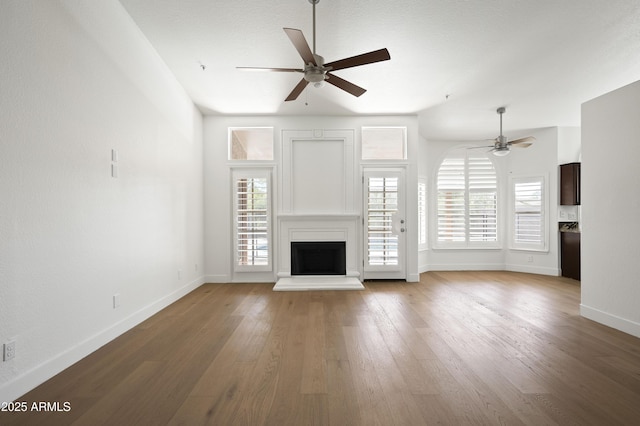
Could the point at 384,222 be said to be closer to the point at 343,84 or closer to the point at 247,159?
the point at 247,159

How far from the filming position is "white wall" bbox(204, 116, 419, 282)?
5.23m

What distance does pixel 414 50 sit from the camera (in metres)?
3.48

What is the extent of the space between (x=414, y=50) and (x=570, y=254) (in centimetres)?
499

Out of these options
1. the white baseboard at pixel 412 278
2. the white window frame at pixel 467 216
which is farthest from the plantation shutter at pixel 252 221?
the white window frame at pixel 467 216

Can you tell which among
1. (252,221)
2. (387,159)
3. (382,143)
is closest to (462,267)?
(387,159)

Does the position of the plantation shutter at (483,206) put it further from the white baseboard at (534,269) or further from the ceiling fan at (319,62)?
the ceiling fan at (319,62)

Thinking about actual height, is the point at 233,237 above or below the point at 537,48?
below

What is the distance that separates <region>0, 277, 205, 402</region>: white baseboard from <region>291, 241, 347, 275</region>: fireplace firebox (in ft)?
7.32

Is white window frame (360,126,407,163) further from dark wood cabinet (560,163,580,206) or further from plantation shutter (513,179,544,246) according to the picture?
dark wood cabinet (560,163,580,206)

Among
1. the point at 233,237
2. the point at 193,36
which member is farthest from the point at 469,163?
the point at 193,36

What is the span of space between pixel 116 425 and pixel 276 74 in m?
3.85

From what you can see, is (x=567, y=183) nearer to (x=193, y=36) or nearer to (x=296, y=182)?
(x=296, y=182)

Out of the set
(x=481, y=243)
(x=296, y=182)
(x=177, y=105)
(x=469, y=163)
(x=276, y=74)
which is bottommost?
(x=481, y=243)

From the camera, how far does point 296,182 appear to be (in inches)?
208
